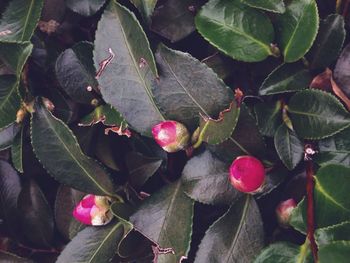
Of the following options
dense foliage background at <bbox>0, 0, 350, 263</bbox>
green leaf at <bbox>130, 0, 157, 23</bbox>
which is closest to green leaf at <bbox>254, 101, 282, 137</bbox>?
dense foliage background at <bbox>0, 0, 350, 263</bbox>

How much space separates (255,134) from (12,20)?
0.48m

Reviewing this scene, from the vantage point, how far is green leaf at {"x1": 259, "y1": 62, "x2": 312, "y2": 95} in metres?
0.95

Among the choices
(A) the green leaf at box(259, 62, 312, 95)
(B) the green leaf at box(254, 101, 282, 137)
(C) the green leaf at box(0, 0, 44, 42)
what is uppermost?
(C) the green leaf at box(0, 0, 44, 42)

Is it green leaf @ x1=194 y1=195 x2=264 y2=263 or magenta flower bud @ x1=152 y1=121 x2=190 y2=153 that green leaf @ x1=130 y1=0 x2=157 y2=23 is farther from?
green leaf @ x1=194 y1=195 x2=264 y2=263

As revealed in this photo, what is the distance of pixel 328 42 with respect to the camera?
96 centimetres

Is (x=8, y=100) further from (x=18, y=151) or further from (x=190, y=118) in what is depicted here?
(x=190, y=118)

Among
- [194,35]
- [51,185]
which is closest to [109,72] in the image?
[194,35]

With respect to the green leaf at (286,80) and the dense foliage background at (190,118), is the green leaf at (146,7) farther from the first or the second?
the green leaf at (286,80)

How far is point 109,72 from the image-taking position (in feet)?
3.24

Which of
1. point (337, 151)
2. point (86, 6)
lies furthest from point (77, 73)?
point (337, 151)

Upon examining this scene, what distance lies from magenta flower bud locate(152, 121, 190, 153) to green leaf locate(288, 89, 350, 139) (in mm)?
182

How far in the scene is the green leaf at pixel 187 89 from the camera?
0.93 m

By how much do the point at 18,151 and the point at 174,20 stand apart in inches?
13.9

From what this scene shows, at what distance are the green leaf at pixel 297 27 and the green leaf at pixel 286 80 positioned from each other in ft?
0.07
